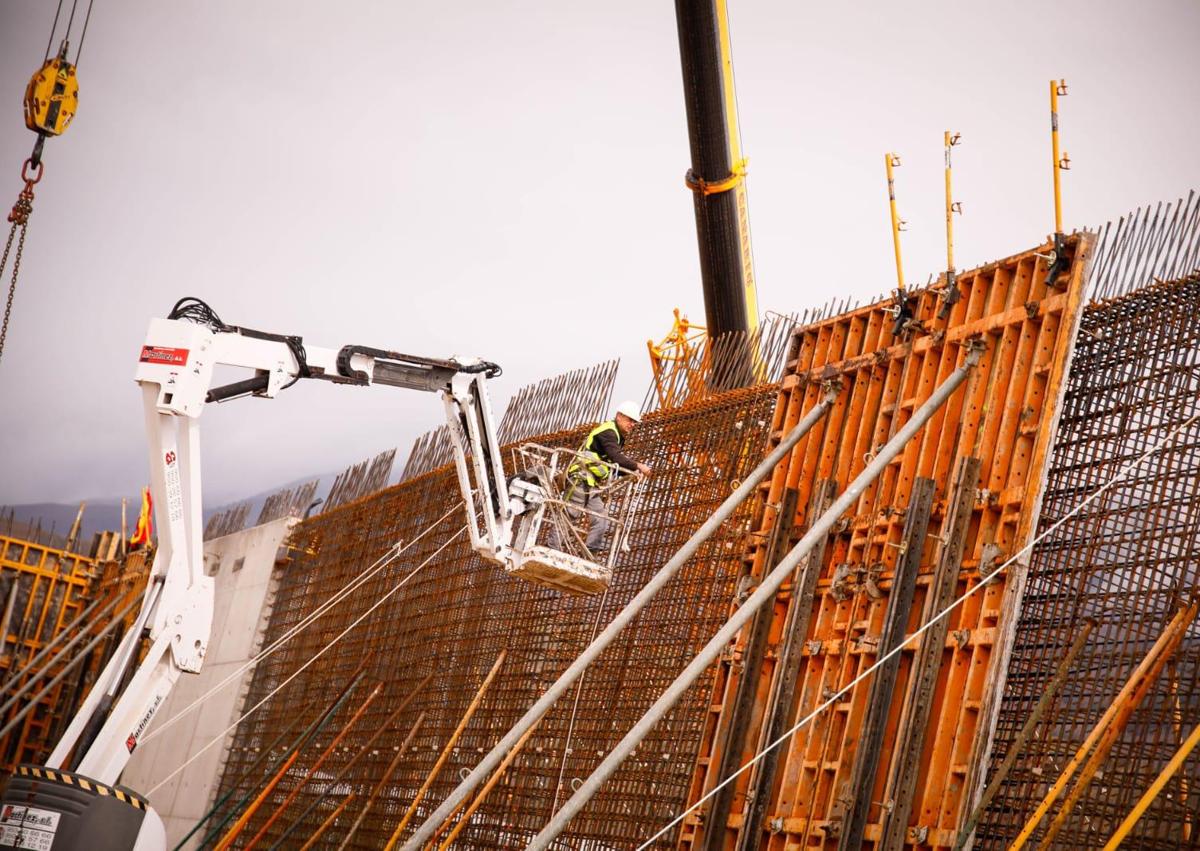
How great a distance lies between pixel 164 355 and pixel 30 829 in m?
3.37

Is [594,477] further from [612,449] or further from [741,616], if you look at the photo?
[741,616]

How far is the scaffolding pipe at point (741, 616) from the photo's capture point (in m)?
8.94

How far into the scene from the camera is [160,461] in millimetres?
10422

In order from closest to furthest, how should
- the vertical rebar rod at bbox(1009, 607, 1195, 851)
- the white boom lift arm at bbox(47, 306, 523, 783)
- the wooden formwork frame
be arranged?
the vertical rebar rod at bbox(1009, 607, 1195, 851) → the white boom lift arm at bbox(47, 306, 523, 783) → the wooden formwork frame

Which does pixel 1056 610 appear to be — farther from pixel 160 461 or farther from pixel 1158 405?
pixel 160 461

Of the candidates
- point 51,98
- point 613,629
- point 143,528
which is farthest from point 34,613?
point 613,629

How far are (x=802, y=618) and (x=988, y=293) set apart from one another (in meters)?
2.82

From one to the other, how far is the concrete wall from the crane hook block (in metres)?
7.83

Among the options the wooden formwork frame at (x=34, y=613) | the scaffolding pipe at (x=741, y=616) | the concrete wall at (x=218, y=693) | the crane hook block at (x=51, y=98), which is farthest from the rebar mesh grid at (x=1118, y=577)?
the wooden formwork frame at (x=34, y=613)

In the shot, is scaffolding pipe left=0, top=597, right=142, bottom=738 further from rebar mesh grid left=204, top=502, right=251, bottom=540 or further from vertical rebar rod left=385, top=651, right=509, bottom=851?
vertical rebar rod left=385, top=651, right=509, bottom=851

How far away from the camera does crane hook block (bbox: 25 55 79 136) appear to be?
590 inches

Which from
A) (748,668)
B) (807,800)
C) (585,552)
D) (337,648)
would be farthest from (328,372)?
(337,648)

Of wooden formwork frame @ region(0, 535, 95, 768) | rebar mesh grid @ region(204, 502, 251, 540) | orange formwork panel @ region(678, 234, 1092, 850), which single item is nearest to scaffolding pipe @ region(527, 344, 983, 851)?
orange formwork panel @ region(678, 234, 1092, 850)

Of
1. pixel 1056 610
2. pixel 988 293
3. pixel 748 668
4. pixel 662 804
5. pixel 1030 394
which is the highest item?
pixel 988 293
